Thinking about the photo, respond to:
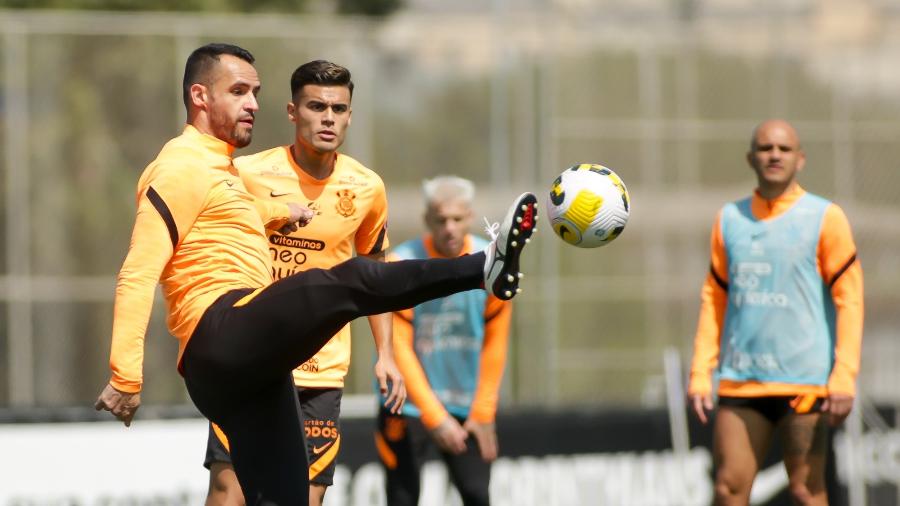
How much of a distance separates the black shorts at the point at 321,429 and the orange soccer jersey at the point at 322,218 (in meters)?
0.06

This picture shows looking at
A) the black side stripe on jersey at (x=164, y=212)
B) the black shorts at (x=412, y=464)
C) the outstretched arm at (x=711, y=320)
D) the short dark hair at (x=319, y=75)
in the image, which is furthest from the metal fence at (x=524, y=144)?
the black side stripe on jersey at (x=164, y=212)

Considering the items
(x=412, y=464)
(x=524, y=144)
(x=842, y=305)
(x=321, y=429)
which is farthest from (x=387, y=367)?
(x=524, y=144)

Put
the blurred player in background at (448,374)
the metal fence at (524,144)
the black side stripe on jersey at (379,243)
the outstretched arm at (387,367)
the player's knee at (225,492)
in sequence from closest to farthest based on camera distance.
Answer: the player's knee at (225,492) < the outstretched arm at (387,367) < the black side stripe on jersey at (379,243) < the blurred player in background at (448,374) < the metal fence at (524,144)

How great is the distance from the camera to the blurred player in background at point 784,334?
7.57 metres

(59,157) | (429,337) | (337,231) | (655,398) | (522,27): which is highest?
(522,27)

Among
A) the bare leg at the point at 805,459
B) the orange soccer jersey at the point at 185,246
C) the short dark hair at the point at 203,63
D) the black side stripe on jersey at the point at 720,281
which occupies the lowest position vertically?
the bare leg at the point at 805,459

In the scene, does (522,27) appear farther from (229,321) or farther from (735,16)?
(229,321)

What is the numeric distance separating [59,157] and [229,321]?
933 cm

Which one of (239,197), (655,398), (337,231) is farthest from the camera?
(655,398)

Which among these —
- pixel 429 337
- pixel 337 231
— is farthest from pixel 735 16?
pixel 337 231

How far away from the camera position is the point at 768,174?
7746 mm

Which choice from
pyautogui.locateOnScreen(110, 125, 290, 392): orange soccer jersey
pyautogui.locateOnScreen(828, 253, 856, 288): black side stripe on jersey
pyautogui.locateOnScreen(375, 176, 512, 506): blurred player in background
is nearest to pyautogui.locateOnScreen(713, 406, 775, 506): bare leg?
pyautogui.locateOnScreen(828, 253, 856, 288): black side stripe on jersey

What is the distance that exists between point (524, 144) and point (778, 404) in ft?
22.1

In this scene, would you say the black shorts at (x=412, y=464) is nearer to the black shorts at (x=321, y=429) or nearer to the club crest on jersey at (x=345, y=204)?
the black shorts at (x=321, y=429)
